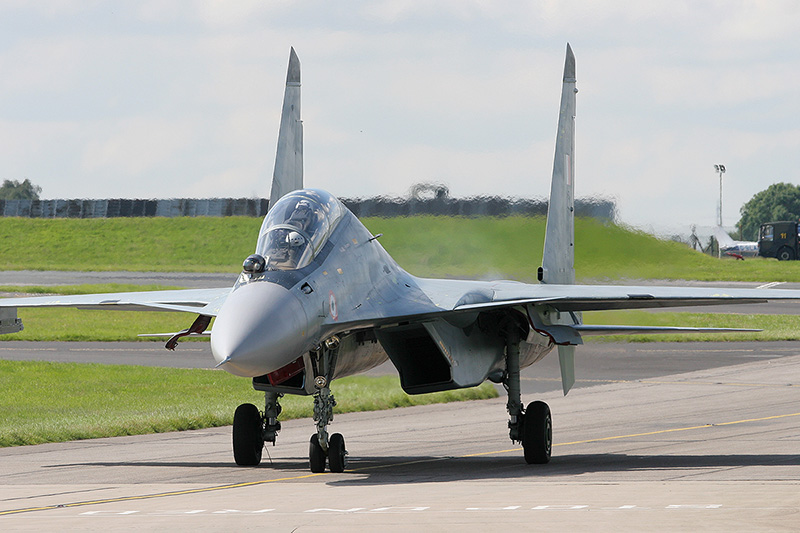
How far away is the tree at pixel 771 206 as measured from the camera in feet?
516

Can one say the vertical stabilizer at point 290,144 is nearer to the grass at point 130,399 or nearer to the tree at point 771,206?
the grass at point 130,399

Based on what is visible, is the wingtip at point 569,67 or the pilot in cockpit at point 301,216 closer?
the pilot in cockpit at point 301,216

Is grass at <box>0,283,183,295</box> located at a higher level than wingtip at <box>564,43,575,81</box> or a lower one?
lower

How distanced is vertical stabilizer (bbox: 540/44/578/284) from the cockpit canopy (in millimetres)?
6313

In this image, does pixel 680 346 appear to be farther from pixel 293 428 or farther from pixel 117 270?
pixel 117 270

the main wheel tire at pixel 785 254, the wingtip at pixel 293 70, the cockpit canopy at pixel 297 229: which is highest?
the wingtip at pixel 293 70

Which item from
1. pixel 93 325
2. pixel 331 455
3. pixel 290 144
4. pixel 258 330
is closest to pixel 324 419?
pixel 331 455

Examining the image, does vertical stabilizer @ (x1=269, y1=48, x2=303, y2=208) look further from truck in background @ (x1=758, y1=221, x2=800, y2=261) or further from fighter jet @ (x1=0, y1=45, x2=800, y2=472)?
truck in background @ (x1=758, y1=221, x2=800, y2=261)

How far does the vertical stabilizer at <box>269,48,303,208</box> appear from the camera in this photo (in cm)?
1716

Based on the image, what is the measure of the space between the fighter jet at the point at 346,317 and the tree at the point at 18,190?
90.8 meters

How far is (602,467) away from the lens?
44.1 feet

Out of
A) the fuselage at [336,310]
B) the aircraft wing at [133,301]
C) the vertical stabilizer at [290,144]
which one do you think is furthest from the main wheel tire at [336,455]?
the vertical stabilizer at [290,144]

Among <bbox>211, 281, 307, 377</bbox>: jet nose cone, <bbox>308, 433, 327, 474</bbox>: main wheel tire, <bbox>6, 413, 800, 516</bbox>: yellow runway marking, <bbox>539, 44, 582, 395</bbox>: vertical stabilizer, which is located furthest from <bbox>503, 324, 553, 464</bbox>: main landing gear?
<bbox>211, 281, 307, 377</bbox>: jet nose cone

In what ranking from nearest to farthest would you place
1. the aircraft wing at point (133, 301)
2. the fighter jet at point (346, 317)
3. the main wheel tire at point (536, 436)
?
the fighter jet at point (346, 317)
the main wheel tire at point (536, 436)
the aircraft wing at point (133, 301)
